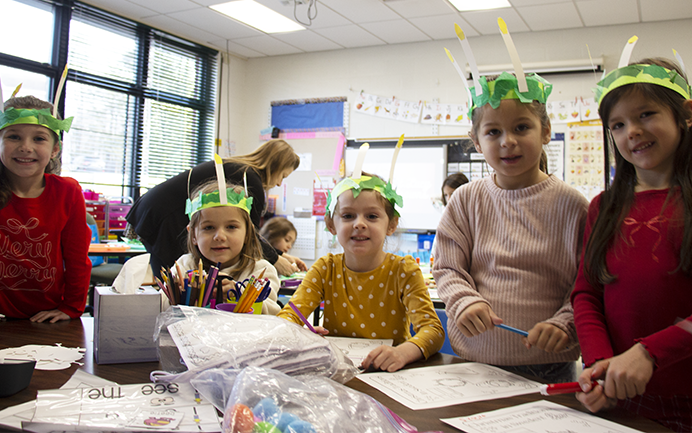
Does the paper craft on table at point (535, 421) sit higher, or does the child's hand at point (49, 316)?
the paper craft on table at point (535, 421)

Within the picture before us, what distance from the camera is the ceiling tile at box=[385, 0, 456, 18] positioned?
429 cm

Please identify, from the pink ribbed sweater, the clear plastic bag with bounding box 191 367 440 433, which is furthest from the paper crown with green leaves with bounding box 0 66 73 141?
the pink ribbed sweater

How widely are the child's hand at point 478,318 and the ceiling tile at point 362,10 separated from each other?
390 cm

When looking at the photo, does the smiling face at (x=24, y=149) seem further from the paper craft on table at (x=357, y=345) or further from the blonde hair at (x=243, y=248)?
Answer: the paper craft on table at (x=357, y=345)

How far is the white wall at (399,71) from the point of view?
4.49 meters

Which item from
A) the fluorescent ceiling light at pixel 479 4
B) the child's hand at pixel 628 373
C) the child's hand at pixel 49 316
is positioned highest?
the fluorescent ceiling light at pixel 479 4

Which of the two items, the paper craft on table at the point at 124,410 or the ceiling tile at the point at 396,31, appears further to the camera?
the ceiling tile at the point at 396,31

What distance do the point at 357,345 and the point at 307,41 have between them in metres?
4.91

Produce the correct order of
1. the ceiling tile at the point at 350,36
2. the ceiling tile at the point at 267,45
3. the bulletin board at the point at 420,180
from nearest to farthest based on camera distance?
the ceiling tile at the point at 350,36 < the bulletin board at the point at 420,180 < the ceiling tile at the point at 267,45

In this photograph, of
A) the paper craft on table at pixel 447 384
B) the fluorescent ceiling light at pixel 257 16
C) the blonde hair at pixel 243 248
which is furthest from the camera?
the fluorescent ceiling light at pixel 257 16

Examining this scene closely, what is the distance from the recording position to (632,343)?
957mm

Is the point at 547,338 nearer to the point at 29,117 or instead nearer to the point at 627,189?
the point at 627,189

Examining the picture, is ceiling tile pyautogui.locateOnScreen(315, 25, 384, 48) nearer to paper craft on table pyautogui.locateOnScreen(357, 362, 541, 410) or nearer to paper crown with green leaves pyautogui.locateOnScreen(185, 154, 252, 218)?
paper crown with green leaves pyautogui.locateOnScreen(185, 154, 252, 218)

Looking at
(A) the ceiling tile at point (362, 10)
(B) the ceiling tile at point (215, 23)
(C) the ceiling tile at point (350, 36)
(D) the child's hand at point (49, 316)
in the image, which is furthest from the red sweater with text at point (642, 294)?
(B) the ceiling tile at point (215, 23)
